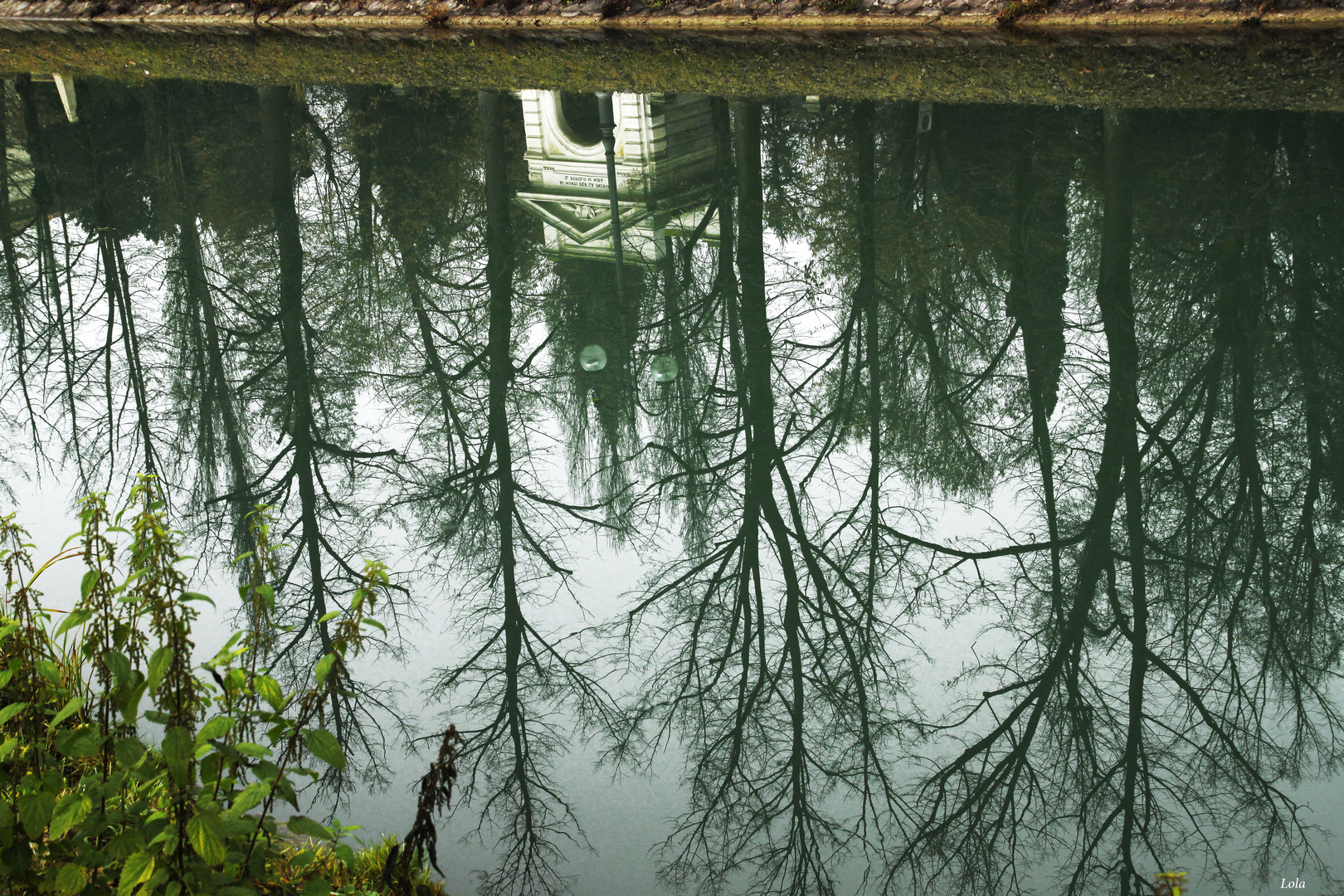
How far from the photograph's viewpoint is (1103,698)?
527 centimetres

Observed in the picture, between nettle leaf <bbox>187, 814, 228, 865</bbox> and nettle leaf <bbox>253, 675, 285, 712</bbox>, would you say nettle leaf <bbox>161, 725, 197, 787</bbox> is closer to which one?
nettle leaf <bbox>187, 814, 228, 865</bbox>

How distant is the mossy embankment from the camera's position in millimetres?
15805

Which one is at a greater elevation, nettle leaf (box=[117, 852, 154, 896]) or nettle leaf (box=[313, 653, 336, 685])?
nettle leaf (box=[313, 653, 336, 685])

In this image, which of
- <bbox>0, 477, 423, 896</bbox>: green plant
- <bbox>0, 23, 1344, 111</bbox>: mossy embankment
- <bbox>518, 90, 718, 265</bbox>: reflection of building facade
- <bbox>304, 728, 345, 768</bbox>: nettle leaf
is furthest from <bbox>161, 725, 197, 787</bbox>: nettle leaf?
<bbox>0, 23, 1344, 111</bbox>: mossy embankment

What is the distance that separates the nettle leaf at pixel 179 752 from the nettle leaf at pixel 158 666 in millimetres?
131

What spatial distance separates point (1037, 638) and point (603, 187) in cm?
1224

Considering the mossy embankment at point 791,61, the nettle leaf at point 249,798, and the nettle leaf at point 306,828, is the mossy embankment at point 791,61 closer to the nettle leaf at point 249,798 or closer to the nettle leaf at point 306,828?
the nettle leaf at point 306,828

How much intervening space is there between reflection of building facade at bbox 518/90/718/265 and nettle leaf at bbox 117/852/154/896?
990cm

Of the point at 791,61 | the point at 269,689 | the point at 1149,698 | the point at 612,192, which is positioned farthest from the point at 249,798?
the point at 791,61

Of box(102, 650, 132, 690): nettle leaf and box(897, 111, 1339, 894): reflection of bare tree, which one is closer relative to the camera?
box(102, 650, 132, 690): nettle leaf

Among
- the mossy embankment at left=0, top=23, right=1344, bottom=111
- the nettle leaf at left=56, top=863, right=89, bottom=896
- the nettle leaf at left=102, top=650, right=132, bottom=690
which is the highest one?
the mossy embankment at left=0, top=23, right=1344, bottom=111

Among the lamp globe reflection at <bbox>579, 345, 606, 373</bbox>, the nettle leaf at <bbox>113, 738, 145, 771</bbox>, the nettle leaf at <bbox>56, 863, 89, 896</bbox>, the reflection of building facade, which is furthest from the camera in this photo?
the reflection of building facade

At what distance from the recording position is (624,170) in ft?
61.5

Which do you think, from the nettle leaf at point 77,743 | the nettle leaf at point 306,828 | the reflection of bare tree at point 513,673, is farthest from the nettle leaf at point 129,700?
the reflection of bare tree at point 513,673
